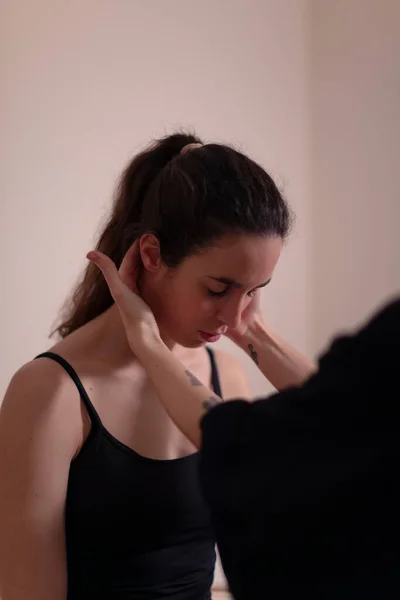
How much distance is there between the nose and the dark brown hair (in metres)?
0.09

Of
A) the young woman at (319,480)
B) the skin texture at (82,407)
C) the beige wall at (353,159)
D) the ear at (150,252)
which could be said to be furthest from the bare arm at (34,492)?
the beige wall at (353,159)

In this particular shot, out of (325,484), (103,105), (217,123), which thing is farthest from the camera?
(217,123)

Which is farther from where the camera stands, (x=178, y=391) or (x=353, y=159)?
(x=353, y=159)

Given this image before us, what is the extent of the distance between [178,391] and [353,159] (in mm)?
1200

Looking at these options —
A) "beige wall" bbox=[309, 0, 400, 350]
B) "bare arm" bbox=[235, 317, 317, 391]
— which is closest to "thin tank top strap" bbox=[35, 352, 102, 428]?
"bare arm" bbox=[235, 317, 317, 391]

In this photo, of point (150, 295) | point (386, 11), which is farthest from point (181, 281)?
point (386, 11)

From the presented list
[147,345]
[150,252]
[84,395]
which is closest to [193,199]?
[150,252]

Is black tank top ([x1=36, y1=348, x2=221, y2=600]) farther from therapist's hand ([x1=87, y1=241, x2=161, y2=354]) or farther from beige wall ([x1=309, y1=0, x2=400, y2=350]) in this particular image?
beige wall ([x1=309, y1=0, x2=400, y2=350])

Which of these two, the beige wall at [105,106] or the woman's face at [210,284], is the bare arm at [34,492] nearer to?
the woman's face at [210,284]

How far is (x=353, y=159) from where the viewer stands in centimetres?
184

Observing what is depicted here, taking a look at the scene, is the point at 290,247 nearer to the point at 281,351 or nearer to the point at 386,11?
the point at 386,11

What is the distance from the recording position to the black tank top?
0.92 meters

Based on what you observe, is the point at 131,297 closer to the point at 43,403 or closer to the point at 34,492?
the point at 43,403

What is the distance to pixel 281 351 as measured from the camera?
1.15 meters
